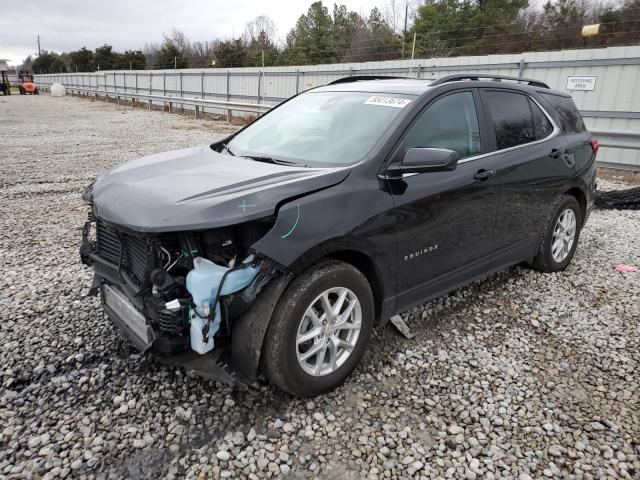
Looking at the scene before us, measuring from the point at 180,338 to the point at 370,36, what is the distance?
38058mm

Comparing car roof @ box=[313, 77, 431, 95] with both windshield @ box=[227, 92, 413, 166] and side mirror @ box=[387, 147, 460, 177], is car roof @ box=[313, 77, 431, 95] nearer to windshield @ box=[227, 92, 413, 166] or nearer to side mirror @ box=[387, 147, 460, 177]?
windshield @ box=[227, 92, 413, 166]

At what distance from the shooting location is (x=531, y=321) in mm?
3811

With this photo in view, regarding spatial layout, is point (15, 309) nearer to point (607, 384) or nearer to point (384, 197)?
point (384, 197)

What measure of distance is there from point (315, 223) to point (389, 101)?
1318 millimetres

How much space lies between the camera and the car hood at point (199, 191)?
2.39 meters

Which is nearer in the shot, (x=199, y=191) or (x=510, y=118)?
(x=199, y=191)

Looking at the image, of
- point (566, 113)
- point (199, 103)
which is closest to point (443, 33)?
point (199, 103)

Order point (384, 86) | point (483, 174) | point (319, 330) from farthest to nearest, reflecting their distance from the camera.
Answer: point (384, 86), point (483, 174), point (319, 330)

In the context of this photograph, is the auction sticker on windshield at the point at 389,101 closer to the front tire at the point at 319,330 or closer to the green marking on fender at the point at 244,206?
the front tire at the point at 319,330

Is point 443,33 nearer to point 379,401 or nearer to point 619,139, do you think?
point 619,139

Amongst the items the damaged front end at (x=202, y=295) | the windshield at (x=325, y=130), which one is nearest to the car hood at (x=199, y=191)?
the damaged front end at (x=202, y=295)

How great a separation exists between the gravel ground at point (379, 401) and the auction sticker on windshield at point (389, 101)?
5.49 feet

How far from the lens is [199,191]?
2.61 m

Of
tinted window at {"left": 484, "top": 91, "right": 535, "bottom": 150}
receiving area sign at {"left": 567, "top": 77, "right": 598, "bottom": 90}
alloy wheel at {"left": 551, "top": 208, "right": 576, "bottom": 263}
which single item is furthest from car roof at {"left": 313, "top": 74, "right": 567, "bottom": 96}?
receiving area sign at {"left": 567, "top": 77, "right": 598, "bottom": 90}
